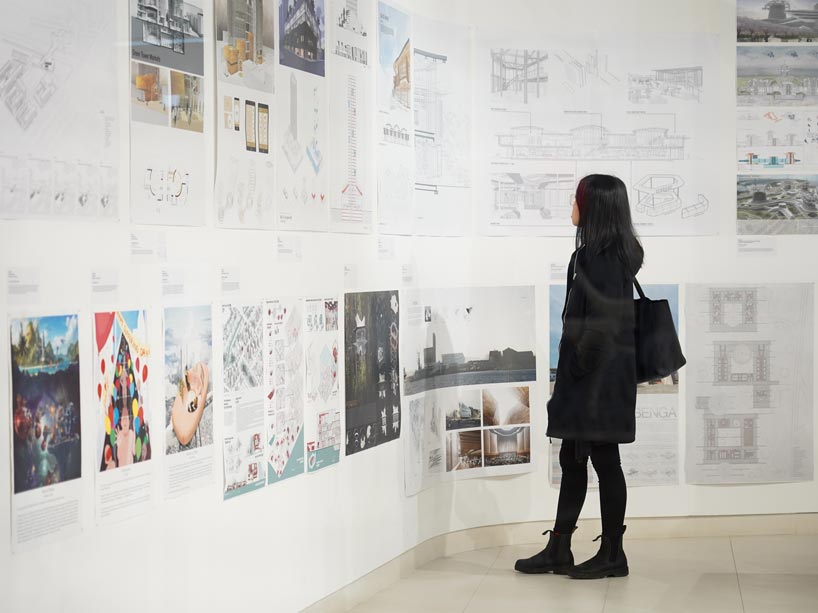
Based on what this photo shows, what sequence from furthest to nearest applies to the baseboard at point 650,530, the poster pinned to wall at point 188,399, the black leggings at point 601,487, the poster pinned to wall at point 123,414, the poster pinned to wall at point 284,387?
the baseboard at point 650,530, the black leggings at point 601,487, the poster pinned to wall at point 284,387, the poster pinned to wall at point 188,399, the poster pinned to wall at point 123,414

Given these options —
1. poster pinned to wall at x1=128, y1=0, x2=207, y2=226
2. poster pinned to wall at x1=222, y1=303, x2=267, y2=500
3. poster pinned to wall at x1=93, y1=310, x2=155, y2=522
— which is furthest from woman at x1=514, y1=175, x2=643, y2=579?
poster pinned to wall at x1=93, y1=310, x2=155, y2=522

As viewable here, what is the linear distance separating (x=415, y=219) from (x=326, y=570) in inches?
63.5

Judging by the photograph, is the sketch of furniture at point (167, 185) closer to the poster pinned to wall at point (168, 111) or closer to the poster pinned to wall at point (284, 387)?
the poster pinned to wall at point (168, 111)

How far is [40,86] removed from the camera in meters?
2.45

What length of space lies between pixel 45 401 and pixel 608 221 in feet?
8.88

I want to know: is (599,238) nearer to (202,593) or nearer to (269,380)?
(269,380)

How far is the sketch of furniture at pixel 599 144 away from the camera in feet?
17.2

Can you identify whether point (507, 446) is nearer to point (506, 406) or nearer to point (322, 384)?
point (506, 406)

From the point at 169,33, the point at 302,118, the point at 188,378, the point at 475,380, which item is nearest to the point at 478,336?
the point at 475,380

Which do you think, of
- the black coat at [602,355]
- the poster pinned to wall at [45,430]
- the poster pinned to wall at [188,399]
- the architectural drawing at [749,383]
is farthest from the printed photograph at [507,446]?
the poster pinned to wall at [45,430]

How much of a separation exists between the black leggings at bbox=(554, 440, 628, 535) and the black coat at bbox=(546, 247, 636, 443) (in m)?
0.12

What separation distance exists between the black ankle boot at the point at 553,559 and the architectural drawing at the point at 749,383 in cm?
99

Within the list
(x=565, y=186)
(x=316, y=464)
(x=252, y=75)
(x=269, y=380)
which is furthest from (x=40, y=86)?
(x=565, y=186)

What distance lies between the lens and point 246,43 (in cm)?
334
